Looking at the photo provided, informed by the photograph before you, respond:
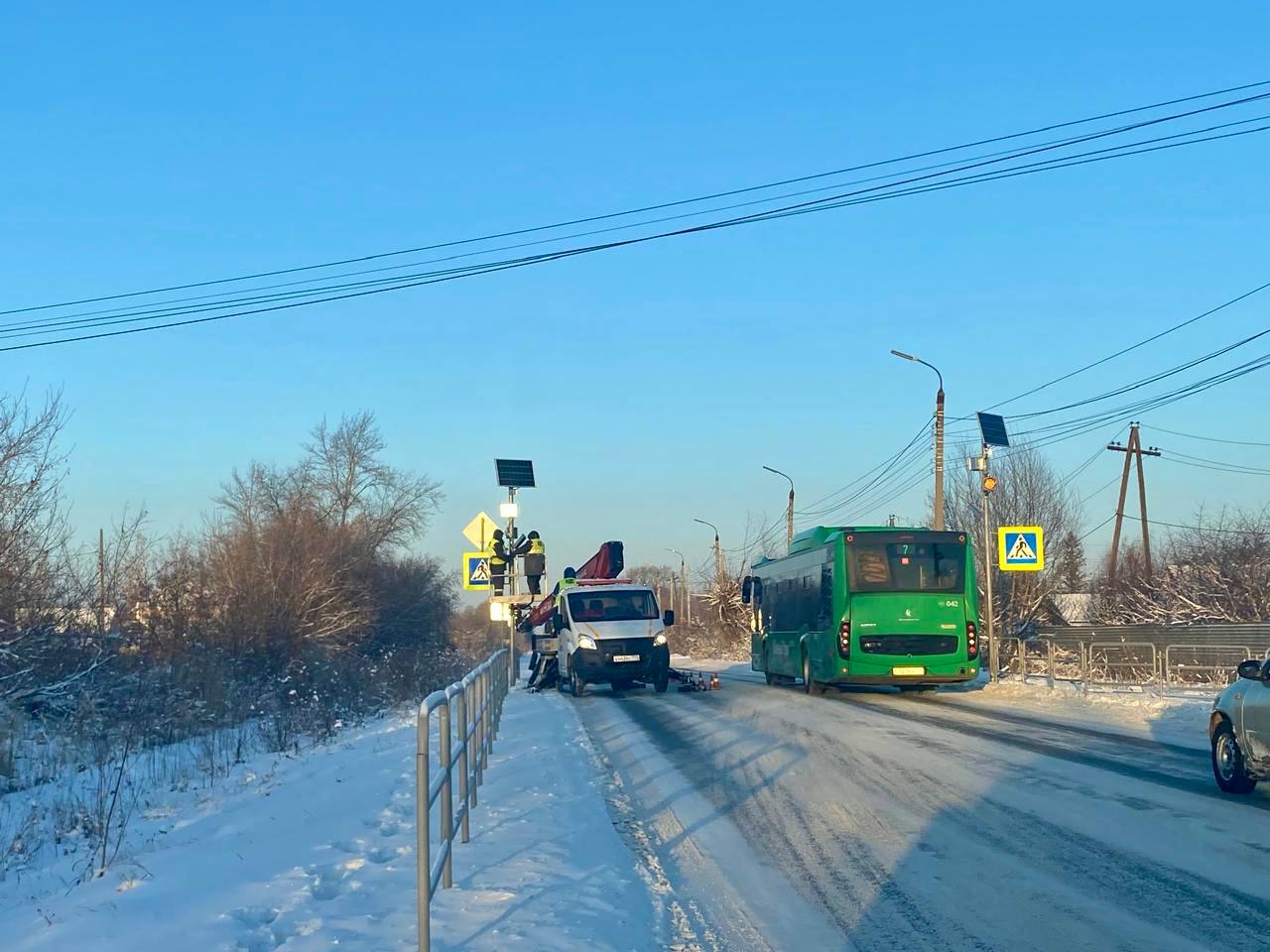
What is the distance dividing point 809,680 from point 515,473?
11.3 metres

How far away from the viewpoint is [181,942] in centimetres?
570

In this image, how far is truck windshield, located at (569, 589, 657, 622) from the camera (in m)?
28.0

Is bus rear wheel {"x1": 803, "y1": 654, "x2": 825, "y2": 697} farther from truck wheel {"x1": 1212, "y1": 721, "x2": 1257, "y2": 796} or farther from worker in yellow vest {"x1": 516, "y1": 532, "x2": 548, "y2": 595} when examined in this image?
truck wheel {"x1": 1212, "y1": 721, "x2": 1257, "y2": 796}

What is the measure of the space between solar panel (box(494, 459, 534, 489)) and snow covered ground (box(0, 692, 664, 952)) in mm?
21505

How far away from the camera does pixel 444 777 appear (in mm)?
6812

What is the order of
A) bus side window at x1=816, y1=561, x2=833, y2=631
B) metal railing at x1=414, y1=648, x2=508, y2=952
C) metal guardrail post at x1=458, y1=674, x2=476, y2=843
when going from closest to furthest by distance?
metal railing at x1=414, y1=648, x2=508, y2=952 → metal guardrail post at x1=458, y1=674, x2=476, y2=843 → bus side window at x1=816, y1=561, x2=833, y2=631

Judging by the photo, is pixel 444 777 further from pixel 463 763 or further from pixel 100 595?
pixel 100 595

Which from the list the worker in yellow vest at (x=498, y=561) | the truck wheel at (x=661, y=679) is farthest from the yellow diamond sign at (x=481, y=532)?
the truck wheel at (x=661, y=679)

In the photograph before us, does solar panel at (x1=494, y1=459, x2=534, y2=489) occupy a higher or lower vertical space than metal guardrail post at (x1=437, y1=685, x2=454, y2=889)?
higher

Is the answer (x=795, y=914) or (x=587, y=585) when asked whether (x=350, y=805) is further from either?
(x=587, y=585)

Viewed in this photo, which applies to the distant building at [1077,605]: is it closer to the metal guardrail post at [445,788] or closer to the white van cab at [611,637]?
the white van cab at [611,637]

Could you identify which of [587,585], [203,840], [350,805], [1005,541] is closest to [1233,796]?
[350,805]

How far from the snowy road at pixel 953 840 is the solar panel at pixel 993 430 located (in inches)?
533

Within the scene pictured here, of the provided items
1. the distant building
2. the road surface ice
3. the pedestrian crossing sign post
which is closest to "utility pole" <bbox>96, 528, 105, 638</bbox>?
the road surface ice
